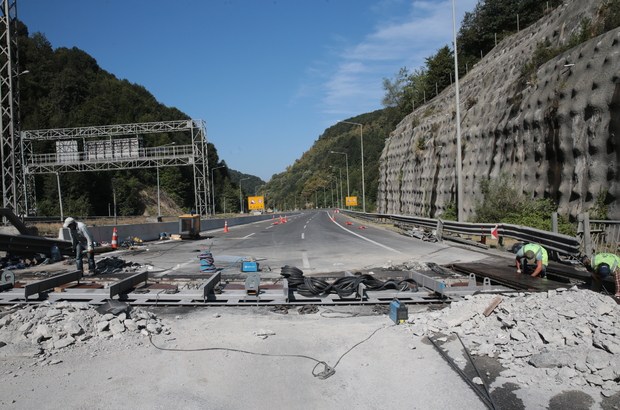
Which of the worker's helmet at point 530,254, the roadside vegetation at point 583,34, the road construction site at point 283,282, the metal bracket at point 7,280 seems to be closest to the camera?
the road construction site at point 283,282

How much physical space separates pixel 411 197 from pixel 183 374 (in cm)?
3994

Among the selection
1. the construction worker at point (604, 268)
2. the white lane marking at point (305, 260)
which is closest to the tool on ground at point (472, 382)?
the construction worker at point (604, 268)

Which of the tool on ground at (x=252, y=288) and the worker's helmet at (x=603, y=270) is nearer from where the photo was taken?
the worker's helmet at (x=603, y=270)

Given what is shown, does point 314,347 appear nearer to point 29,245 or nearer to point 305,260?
point 305,260

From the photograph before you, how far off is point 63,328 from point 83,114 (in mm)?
94599

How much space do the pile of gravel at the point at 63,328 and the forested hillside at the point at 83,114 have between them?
7009cm

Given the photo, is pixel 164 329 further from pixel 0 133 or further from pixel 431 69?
pixel 431 69

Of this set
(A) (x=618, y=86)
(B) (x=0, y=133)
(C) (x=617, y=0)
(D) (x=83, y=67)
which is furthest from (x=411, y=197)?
(D) (x=83, y=67)

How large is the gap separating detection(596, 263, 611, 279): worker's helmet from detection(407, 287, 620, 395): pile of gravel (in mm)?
1258

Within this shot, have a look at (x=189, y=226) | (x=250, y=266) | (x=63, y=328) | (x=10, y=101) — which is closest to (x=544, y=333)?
(x=63, y=328)

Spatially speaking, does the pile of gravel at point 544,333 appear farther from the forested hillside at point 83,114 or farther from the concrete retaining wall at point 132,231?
the forested hillside at point 83,114

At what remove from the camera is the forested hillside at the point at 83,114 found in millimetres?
71062

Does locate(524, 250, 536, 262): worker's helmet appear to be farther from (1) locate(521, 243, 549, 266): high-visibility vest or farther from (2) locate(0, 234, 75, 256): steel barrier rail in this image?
(2) locate(0, 234, 75, 256): steel barrier rail

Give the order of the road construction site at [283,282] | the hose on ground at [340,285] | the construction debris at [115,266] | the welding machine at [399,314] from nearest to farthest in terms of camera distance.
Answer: the welding machine at [399,314] < the road construction site at [283,282] < the hose on ground at [340,285] < the construction debris at [115,266]
